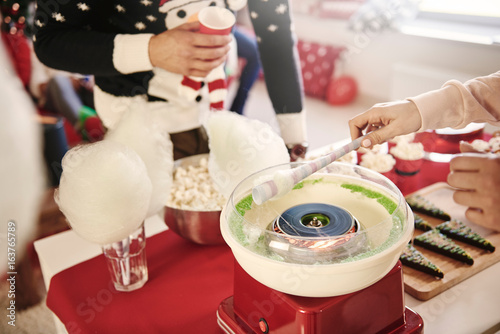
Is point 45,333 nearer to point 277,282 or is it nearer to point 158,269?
point 158,269

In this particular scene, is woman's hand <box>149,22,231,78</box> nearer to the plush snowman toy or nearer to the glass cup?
the plush snowman toy

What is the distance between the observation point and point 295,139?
144 cm

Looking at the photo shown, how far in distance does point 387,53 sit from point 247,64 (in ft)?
7.68

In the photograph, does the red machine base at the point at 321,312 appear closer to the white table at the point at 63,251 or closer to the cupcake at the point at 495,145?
the white table at the point at 63,251

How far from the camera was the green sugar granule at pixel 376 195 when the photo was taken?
78cm

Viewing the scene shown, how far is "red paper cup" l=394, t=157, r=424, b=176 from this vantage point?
1.36 meters

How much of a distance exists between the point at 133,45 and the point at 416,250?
3.00 feet

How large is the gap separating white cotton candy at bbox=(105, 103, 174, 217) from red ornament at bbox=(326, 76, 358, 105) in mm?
3645

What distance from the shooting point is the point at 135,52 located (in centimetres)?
119

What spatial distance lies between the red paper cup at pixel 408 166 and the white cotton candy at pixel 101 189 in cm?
87

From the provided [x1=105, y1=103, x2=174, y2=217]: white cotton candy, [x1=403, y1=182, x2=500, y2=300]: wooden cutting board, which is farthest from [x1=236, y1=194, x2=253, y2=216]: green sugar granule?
[x1=403, y1=182, x2=500, y2=300]: wooden cutting board

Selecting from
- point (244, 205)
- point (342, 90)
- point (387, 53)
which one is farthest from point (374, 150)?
Result: point (342, 90)

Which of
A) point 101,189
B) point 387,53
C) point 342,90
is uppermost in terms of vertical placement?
point 101,189

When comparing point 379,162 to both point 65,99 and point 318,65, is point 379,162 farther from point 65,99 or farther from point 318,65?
point 318,65
